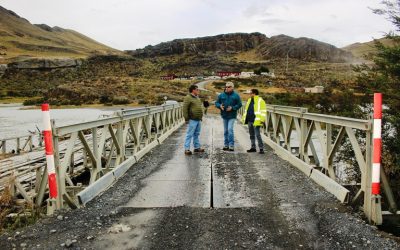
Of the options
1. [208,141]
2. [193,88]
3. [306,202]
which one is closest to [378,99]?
[306,202]

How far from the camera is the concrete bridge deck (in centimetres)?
430

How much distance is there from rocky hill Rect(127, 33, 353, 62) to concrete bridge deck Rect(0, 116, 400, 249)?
157 m

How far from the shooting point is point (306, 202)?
5758 millimetres

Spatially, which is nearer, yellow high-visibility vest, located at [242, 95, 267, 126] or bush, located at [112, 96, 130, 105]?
yellow high-visibility vest, located at [242, 95, 267, 126]

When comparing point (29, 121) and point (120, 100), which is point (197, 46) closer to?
point (120, 100)

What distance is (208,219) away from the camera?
5020 mm

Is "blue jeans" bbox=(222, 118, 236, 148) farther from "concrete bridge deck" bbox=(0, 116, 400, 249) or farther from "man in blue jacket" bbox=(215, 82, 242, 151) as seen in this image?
"concrete bridge deck" bbox=(0, 116, 400, 249)

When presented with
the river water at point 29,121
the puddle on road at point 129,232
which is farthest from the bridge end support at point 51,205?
the river water at point 29,121

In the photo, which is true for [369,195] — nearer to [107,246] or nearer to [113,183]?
[107,246]

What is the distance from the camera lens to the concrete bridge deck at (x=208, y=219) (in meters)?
4.30

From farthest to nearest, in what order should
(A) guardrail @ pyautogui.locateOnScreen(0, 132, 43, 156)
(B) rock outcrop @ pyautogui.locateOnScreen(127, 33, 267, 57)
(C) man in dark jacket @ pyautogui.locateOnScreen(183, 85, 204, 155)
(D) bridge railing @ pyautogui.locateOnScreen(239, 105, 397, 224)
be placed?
1. (B) rock outcrop @ pyautogui.locateOnScreen(127, 33, 267, 57)
2. (A) guardrail @ pyautogui.locateOnScreen(0, 132, 43, 156)
3. (C) man in dark jacket @ pyautogui.locateOnScreen(183, 85, 204, 155)
4. (D) bridge railing @ pyautogui.locateOnScreen(239, 105, 397, 224)

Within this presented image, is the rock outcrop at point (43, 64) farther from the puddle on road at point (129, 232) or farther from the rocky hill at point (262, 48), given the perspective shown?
the puddle on road at point (129, 232)

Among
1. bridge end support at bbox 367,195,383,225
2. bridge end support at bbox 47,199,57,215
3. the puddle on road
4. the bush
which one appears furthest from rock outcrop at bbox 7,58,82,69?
bridge end support at bbox 367,195,383,225

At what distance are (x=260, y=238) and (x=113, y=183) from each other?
3588mm
